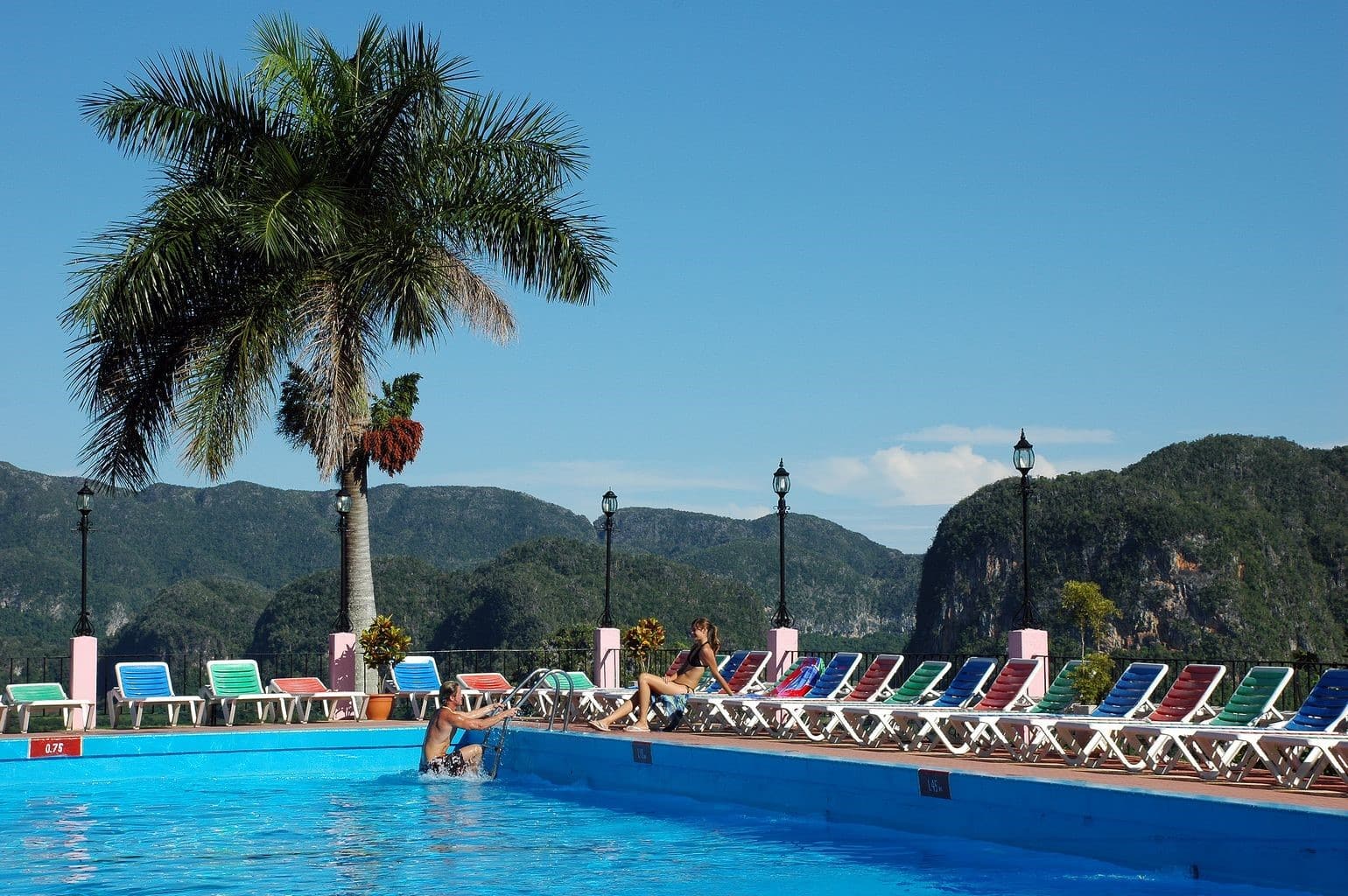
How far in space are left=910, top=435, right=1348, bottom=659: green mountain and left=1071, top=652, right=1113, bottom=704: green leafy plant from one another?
76.9 metres

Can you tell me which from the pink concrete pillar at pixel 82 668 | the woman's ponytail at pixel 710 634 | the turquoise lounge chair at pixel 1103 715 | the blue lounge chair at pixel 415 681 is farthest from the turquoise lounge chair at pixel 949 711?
the pink concrete pillar at pixel 82 668

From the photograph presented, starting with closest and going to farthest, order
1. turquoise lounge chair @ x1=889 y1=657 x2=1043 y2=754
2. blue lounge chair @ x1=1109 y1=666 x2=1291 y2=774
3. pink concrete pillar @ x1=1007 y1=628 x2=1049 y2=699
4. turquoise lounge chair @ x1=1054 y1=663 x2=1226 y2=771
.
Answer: blue lounge chair @ x1=1109 y1=666 x2=1291 y2=774 → turquoise lounge chair @ x1=1054 y1=663 x2=1226 y2=771 → turquoise lounge chair @ x1=889 y1=657 x2=1043 y2=754 → pink concrete pillar @ x1=1007 y1=628 x2=1049 y2=699

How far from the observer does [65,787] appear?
14641mm

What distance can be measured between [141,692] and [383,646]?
2961 mm

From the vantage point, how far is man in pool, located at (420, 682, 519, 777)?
14359mm

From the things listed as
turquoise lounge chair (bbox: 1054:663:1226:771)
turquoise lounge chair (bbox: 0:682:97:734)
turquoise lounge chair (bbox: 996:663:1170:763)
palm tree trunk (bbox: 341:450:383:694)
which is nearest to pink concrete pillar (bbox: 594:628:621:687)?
palm tree trunk (bbox: 341:450:383:694)

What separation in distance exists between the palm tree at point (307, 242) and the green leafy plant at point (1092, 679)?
27.3 ft

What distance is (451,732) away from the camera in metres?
14.7

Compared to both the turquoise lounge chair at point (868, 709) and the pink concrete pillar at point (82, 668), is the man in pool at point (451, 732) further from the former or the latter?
the pink concrete pillar at point (82, 668)

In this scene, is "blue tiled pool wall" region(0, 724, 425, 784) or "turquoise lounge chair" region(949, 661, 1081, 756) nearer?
"turquoise lounge chair" region(949, 661, 1081, 756)

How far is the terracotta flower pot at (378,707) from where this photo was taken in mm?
18703

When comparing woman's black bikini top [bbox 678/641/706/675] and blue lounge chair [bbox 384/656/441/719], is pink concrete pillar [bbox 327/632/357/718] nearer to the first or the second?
blue lounge chair [bbox 384/656/441/719]

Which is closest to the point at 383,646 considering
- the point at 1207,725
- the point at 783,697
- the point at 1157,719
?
the point at 783,697

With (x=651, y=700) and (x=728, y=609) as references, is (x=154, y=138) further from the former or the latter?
(x=728, y=609)
